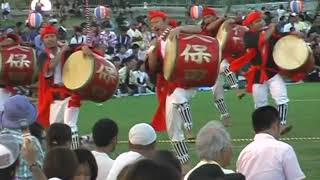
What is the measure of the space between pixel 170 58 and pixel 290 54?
10.6 ft

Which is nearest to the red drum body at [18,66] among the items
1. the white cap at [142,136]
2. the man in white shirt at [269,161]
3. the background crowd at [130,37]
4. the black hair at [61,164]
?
the white cap at [142,136]

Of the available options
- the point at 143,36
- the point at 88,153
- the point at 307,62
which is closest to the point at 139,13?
the point at 143,36

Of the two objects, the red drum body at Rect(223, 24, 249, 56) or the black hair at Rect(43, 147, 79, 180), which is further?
the red drum body at Rect(223, 24, 249, 56)

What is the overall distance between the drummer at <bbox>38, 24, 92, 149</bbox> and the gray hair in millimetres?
5850

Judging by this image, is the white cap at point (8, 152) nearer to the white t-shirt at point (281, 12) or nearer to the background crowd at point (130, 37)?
the background crowd at point (130, 37)

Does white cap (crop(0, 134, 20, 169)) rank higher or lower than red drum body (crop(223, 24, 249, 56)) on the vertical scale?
higher

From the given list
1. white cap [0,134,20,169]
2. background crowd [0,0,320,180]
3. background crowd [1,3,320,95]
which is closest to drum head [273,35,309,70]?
background crowd [1,3,320,95]

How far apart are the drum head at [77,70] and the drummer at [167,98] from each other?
2.41 feet

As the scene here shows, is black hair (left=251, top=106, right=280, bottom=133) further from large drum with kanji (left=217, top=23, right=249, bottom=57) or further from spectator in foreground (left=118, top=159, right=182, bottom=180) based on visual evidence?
large drum with kanji (left=217, top=23, right=249, bottom=57)

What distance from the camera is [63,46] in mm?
11578

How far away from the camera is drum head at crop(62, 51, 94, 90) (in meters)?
11.2

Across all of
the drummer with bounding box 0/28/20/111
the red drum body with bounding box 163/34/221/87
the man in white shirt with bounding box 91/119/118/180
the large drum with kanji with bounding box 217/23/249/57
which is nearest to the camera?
the man in white shirt with bounding box 91/119/118/180

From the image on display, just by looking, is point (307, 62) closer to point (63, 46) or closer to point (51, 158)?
point (63, 46)

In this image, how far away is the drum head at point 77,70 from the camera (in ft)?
36.7
